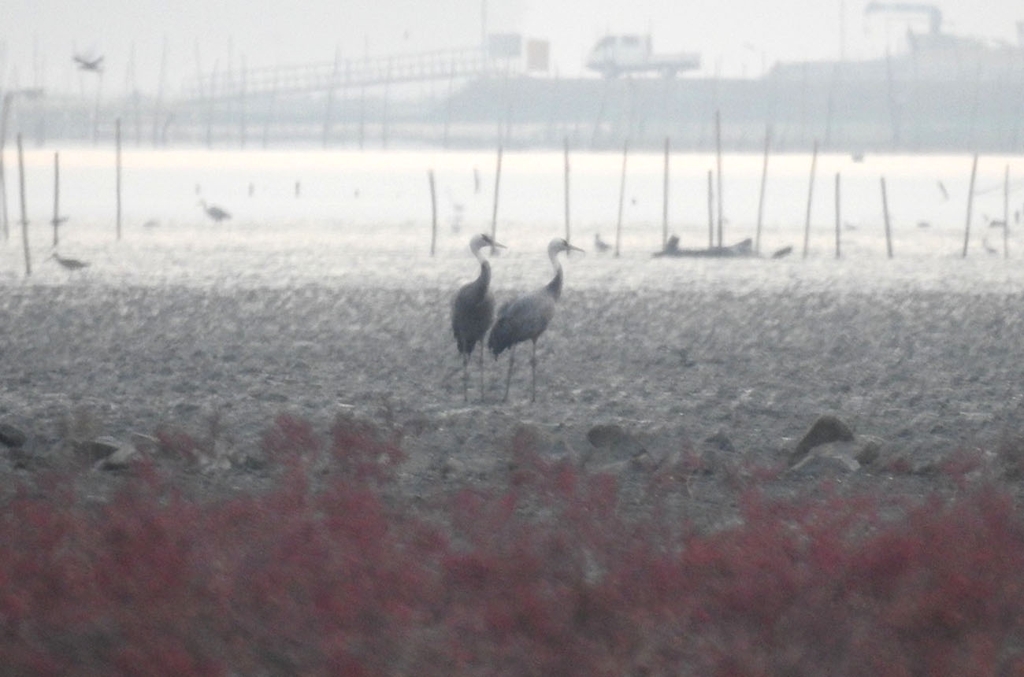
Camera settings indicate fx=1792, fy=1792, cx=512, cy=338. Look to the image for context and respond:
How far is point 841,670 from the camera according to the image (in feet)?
21.2

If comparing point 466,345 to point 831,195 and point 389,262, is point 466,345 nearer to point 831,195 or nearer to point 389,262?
point 389,262

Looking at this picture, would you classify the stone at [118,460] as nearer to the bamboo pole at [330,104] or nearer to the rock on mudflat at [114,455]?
the rock on mudflat at [114,455]

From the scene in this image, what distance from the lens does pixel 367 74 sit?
124250 mm

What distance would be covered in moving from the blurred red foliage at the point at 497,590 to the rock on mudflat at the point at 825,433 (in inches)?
95.3

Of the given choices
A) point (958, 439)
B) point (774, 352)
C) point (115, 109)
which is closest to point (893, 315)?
point (774, 352)

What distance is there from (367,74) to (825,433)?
115010 mm

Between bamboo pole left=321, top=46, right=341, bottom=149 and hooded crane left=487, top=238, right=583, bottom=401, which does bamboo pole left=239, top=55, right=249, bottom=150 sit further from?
hooded crane left=487, top=238, right=583, bottom=401

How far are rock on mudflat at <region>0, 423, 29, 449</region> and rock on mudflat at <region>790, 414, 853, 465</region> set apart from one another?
16.0 feet

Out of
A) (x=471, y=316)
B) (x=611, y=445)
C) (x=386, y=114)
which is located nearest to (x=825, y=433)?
(x=611, y=445)

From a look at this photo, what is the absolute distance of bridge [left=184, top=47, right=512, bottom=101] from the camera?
123 m

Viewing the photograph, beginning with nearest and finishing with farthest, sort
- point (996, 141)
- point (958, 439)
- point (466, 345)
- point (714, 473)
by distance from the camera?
1. point (714, 473)
2. point (958, 439)
3. point (466, 345)
4. point (996, 141)

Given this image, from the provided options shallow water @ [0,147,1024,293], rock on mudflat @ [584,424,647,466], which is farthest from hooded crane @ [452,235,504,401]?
shallow water @ [0,147,1024,293]

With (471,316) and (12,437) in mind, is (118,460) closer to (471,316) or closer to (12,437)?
(12,437)

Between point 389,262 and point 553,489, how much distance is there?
24077 millimetres
